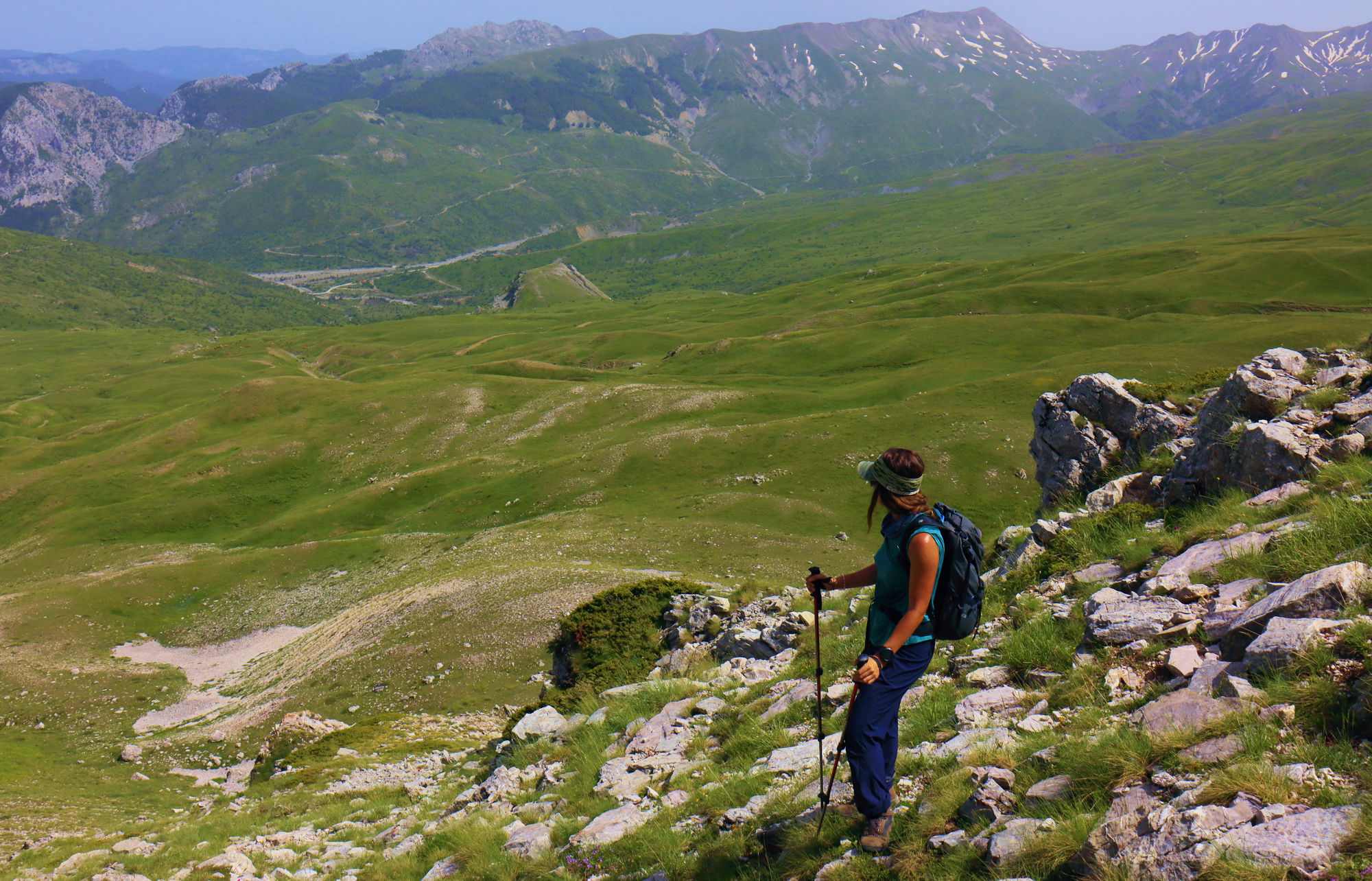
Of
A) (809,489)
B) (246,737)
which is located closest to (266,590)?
(246,737)

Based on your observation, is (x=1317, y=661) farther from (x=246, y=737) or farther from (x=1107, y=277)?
(x=1107, y=277)

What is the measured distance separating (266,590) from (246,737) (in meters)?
29.3

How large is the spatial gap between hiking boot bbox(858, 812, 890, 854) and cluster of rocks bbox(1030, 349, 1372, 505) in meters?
13.7

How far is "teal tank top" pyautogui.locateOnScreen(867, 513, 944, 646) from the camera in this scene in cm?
938

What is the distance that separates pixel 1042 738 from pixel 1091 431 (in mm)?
28856

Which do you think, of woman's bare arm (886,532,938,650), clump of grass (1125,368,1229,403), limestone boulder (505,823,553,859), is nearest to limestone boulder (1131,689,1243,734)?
woman's bare arm (886,532,938,650)

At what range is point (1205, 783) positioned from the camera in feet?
23.0

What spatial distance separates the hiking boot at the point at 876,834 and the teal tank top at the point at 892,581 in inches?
83.1

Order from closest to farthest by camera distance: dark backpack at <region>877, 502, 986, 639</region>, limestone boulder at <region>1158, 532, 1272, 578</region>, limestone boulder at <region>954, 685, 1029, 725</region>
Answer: dark backpack at <region>877, 502, 986, 639</region>, limestone boulder at <region>954, 685, 1029, 725</region>, limestone boulder at <region>1158, 532, 1272, 578</region>

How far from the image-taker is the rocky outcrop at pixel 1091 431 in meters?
29.4

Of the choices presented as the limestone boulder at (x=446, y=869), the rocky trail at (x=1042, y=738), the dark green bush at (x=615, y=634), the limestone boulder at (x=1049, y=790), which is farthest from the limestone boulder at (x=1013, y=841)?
the dark green bush at (x=615, y=634)

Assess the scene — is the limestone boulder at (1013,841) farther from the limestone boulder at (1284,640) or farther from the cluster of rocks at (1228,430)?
the cluster of rocks at (1228,430)

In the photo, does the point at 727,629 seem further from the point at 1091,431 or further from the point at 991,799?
the point at 1091,431

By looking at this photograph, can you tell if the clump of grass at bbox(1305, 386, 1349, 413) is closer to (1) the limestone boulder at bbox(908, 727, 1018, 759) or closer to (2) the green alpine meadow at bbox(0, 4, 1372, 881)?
(2) the green alpine meadow at bbox(0, 4, 1372, 881)
